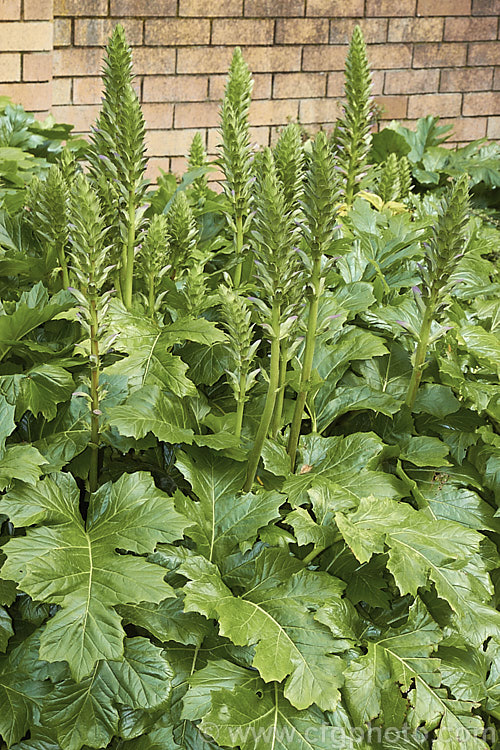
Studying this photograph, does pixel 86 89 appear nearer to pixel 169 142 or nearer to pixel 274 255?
pixel 169 142

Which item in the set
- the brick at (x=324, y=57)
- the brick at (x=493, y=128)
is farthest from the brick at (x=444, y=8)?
the brick at (x=493, y=128)

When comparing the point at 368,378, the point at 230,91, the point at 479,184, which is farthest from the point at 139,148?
the point at 479,184

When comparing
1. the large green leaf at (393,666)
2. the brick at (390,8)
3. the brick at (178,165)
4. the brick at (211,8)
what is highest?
the brick at (390,8)

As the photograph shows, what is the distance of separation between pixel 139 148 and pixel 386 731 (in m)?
1.23

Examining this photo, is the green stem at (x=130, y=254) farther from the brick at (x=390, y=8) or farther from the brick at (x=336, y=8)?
the brick at (x=390, y=8)

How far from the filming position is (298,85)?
17.1 ft

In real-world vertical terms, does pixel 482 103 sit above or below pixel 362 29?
below

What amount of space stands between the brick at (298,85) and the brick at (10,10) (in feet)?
5.72

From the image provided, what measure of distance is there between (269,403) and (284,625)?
41 centimetres

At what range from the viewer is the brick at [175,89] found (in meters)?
4.80

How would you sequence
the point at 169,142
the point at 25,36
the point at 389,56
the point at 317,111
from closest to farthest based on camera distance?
the point at 25,36, the point at 169,142, the point at 317,111, the point at 389,56

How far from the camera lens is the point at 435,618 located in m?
1.52

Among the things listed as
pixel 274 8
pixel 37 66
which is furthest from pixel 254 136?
pixel 37 66

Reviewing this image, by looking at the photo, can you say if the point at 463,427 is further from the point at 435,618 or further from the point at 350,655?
the point at 350,655
